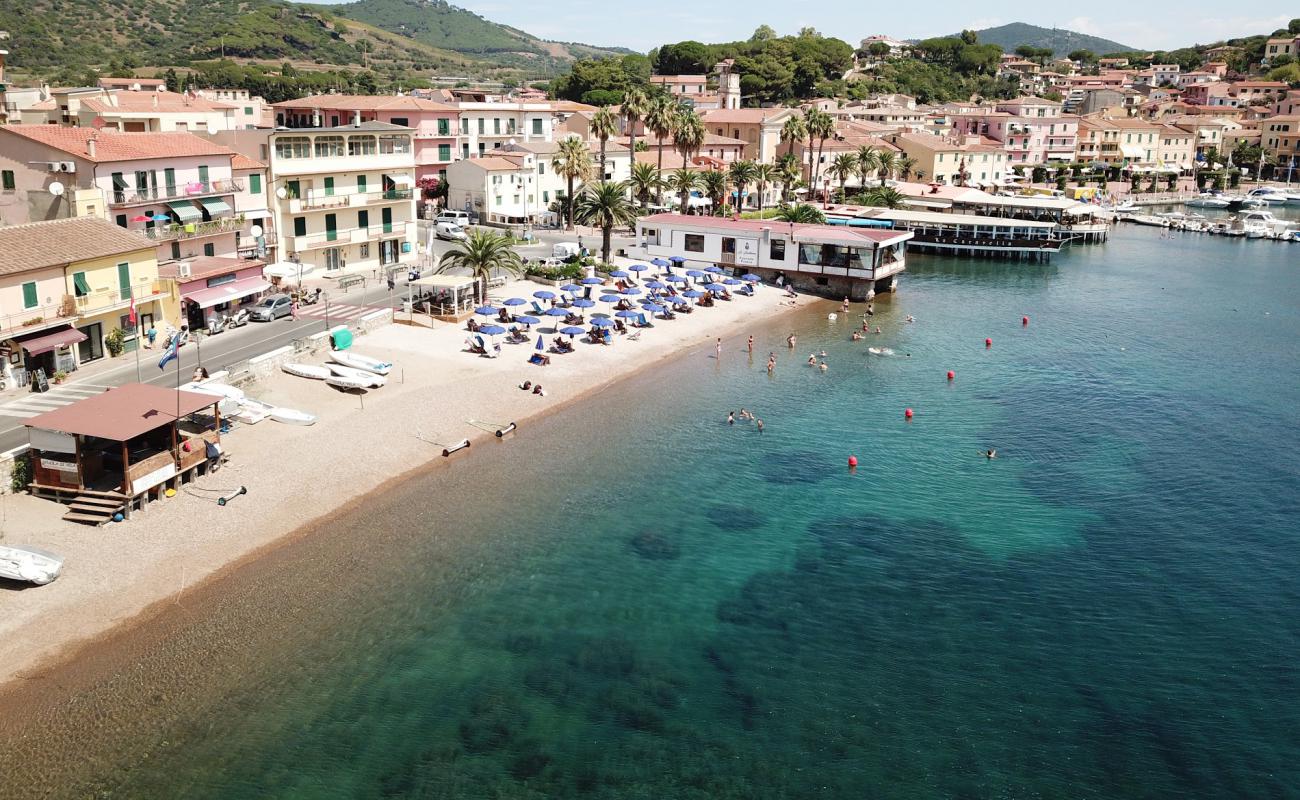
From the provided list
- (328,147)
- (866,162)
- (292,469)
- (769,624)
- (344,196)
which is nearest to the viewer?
(769,624)

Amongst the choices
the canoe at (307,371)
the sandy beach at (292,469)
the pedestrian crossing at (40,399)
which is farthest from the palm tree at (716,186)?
the pedestrian crossing at (40,399)

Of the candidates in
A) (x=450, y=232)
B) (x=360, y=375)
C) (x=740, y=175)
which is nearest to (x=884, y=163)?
(x=740, y=175)

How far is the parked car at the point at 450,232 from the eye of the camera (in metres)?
87.8

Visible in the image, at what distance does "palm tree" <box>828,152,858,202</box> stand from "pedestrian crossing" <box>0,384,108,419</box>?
102 meters

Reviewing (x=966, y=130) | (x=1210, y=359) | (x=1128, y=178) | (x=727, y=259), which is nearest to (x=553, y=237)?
(x=727, y=259)

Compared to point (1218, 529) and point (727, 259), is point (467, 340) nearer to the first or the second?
point (727, 259)

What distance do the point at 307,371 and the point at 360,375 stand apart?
2.86 metres

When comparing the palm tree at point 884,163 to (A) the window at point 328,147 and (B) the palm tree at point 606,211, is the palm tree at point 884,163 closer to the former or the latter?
(B) the palm tree at point 606,211

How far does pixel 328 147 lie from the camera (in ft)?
228

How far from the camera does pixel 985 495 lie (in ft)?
138

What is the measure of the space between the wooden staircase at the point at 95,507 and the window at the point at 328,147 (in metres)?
39.6

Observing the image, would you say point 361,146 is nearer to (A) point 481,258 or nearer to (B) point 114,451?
(A) point 481,258

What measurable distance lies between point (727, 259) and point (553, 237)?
1793 centimetres

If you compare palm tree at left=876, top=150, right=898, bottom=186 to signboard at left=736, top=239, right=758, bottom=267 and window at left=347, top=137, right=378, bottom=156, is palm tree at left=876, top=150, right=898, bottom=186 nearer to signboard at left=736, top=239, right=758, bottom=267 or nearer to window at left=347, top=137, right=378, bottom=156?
signboard at left=736, top=239, right=758, bottom=267
